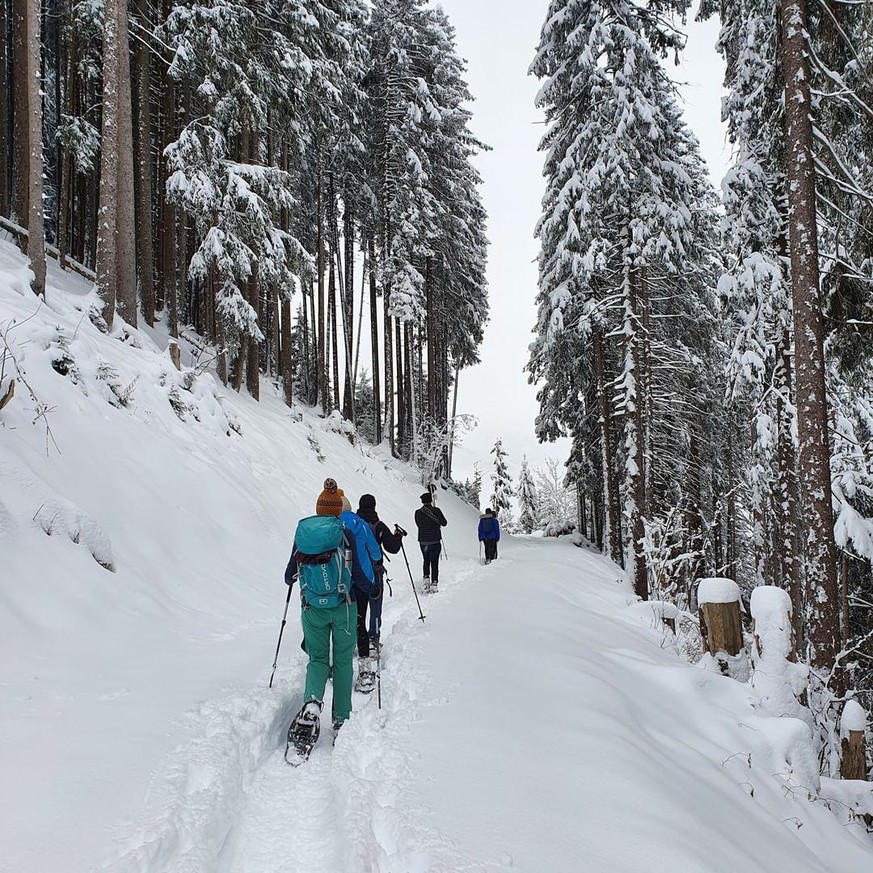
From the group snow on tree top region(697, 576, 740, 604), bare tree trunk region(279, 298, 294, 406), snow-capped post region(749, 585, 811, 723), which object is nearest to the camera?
snow-capped post region(749, 585, 811, 723)

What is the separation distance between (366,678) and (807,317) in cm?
714

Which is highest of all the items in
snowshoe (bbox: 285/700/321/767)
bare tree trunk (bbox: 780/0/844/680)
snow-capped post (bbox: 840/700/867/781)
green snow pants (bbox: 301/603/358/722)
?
bare tree trunk (bbox: 780/0/844/680)

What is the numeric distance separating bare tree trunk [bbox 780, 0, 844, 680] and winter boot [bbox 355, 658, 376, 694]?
5750mm

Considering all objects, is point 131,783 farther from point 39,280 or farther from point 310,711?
point 39,280

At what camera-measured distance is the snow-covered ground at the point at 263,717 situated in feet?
9.37

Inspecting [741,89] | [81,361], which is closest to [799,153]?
[741,89]

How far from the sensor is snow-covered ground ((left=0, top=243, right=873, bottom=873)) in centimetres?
286

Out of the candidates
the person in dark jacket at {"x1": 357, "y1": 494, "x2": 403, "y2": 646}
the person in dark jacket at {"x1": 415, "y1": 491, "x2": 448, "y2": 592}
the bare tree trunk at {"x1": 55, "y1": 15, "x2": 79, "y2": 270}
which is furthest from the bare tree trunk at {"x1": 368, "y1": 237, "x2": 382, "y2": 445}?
the person in dark jacket at {"x1": 357, "y1": 494, "x2": 403, "y2": 646}

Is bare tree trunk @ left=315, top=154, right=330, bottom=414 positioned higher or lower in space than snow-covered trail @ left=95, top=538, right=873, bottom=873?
higher

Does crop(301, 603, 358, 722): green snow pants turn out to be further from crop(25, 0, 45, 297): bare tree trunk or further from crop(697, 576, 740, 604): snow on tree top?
crop(25, 0, 45, 297): bare tree trunk

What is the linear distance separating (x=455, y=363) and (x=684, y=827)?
1214 inches

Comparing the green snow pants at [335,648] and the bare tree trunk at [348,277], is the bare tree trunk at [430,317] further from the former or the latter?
the green snow pants at [335,648]

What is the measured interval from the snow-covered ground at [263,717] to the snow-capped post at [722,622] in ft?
1.35

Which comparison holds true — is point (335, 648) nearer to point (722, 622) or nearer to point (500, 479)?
point (722, 622)
